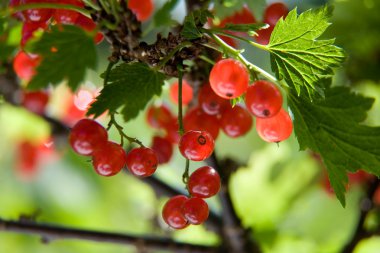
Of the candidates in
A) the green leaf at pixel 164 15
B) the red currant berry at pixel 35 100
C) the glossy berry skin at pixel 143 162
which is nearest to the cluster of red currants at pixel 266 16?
the green leaf at pixel 164 15

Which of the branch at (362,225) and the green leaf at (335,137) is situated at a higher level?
the green leaf at (335,137)

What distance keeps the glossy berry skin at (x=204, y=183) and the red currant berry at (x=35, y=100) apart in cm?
74

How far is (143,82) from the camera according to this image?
3.24 ft


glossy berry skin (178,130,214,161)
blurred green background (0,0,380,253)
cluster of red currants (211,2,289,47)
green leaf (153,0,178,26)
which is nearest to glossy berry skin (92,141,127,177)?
glossy berry skin (178,130,214,161)

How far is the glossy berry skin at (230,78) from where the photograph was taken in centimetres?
91

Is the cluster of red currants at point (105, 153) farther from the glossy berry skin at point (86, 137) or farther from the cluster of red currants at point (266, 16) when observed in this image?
the cluster of red currants at point (266, 16)

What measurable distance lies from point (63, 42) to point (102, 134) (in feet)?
0.55

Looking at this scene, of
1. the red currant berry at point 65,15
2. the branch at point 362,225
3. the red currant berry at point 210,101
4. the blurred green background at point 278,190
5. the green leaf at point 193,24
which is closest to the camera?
the green leaf at point 193,24

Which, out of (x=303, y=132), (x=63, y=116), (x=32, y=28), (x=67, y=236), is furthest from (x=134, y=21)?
(x=63, y=116)

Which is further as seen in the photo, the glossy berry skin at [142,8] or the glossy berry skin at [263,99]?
the glossy berry skin at [142,8]

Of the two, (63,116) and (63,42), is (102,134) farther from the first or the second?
(63,116)

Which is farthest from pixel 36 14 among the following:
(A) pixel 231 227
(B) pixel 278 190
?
(B) pixel 278 190

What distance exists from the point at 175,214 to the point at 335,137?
287mm

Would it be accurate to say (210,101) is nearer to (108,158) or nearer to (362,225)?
(108,158)
